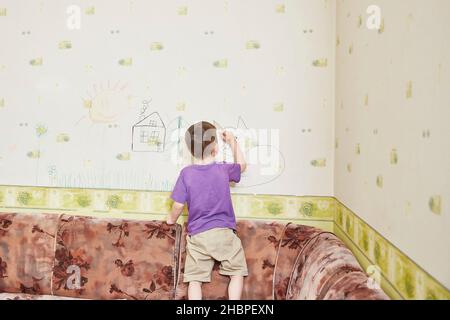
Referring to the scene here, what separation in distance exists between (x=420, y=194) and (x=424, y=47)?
43 centimetres

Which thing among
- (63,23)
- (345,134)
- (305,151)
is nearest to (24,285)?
(63,23)

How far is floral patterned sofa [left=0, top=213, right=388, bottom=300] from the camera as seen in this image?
6.56 feet

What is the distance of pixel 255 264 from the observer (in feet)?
6.67

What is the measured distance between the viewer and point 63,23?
8.18ft

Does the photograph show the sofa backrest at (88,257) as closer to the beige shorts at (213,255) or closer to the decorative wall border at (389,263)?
the beige shorts at (213,255)

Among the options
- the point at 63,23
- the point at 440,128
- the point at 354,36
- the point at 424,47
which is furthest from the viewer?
the point at 63,23

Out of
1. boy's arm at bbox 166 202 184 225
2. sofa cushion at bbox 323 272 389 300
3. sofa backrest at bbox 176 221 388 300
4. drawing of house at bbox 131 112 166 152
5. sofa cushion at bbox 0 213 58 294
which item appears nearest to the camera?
sofa cushion at bbox 323 272 389 300

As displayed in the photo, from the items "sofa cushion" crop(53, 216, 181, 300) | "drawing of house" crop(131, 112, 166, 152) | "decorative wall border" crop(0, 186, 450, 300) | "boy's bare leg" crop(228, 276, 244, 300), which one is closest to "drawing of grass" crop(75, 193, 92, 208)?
"decorative wall border" crop(0, 186, 450, 300)

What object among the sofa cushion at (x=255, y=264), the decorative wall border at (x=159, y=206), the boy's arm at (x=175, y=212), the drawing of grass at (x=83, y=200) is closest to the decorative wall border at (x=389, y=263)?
the decorative wall border at (x=159, y=206)

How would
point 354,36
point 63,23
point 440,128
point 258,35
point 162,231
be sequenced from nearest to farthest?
point 440,128, point 354,36, point 162,231, point 258,35, point 63,23

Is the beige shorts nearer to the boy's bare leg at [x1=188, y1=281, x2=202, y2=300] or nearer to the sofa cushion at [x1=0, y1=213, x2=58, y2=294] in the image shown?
the boy's bare leg at [x1=188, y1=281, x2=202, y2=300]

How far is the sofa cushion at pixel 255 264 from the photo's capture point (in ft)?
6.55

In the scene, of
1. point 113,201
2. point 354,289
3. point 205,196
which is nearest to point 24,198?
point 113,201
